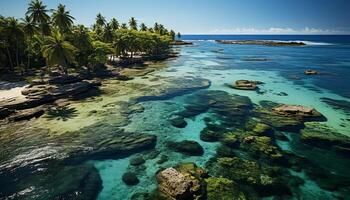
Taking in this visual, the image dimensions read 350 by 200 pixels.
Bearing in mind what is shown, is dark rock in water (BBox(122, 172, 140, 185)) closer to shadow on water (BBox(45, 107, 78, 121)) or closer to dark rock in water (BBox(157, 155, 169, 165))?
dark rock in water (BBox(157, 155, 169, 165))

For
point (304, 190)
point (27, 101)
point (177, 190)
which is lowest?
point (304, 190)

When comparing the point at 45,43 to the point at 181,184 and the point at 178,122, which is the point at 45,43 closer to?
the point at 178,122

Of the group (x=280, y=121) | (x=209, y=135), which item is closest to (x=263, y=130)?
(x=280, y=121)

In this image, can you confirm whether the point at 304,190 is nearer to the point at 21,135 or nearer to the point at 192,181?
the point at 192,181

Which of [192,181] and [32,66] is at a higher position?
[32,66]

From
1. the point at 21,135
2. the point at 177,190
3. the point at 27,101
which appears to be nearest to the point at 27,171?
the point at 21,135
